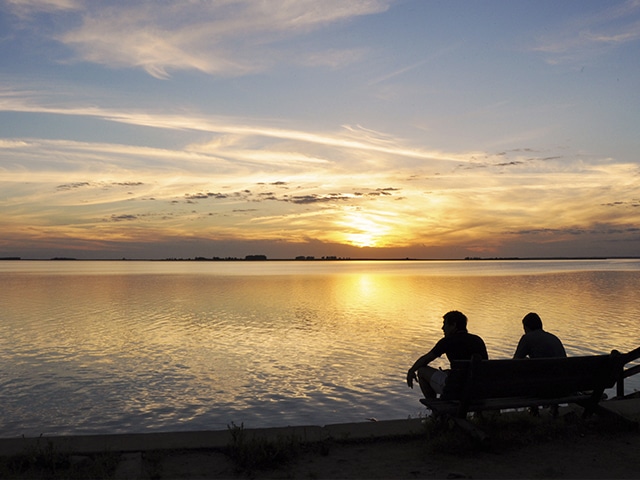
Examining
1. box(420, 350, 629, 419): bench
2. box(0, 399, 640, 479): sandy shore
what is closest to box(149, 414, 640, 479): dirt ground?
box(0, 399, 640, 479): sandy shore

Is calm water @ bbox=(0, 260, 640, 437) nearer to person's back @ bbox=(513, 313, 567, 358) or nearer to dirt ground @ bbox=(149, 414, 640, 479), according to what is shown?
person's back @ bbox=(513, 313, 567, 358)

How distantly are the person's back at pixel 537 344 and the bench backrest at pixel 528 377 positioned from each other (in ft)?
2.80

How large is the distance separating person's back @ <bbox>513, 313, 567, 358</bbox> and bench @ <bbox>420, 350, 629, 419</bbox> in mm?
786

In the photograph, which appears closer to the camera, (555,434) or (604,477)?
(604,477)

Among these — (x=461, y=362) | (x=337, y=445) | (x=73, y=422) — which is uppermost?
(x=461, y=362)

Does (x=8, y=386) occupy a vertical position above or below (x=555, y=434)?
below

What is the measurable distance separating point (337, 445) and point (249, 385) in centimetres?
762

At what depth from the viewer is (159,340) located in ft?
73.7

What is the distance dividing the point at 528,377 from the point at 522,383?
13 centimetres

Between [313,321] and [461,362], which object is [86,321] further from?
[461,362]

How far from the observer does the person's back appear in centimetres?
887

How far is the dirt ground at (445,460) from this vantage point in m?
6.52

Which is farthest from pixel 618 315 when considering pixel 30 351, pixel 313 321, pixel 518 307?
pixel 30 351

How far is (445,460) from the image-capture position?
694cm
